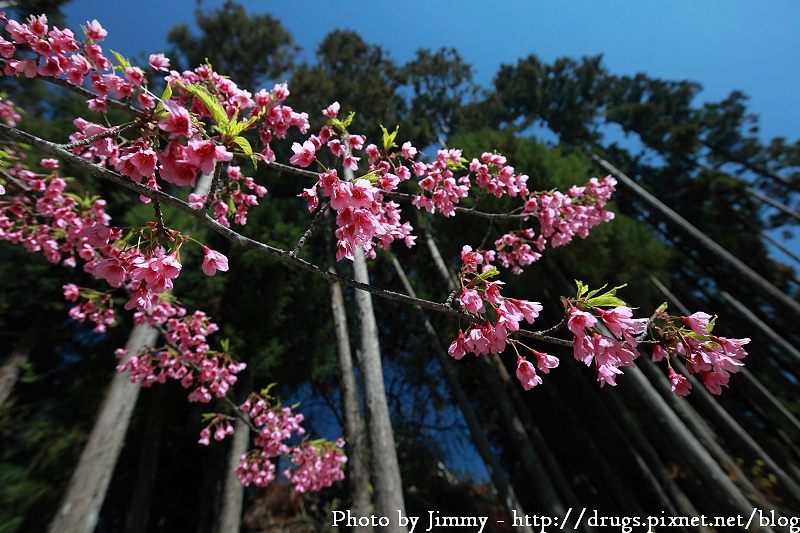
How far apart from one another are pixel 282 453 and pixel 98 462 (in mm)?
1814

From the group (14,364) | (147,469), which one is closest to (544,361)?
(147,469)

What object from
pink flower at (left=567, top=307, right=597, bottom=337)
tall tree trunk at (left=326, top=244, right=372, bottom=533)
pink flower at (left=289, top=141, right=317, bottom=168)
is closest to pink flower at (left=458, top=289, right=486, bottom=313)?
pink flower at (left=567, top=307, right=597, bottom=337)

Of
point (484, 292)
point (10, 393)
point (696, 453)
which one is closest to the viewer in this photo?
point (484, 292)

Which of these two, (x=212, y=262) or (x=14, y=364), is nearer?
(x=212, y=262)

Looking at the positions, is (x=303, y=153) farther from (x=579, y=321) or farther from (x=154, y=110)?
(x=579, y=321)

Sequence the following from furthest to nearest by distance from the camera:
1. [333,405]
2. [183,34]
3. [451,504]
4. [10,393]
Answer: [183,34], [333,405], [451,504], [10,393]

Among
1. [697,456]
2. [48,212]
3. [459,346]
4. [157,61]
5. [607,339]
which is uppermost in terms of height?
[157,61]

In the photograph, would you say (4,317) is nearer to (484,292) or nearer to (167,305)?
(167,305)

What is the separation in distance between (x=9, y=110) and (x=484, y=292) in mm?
4423

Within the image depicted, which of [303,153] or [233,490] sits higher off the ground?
[303,153]

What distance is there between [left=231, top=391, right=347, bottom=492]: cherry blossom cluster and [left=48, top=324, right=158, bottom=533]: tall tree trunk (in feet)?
4.20

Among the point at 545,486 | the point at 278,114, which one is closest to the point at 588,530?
the point at 545,486

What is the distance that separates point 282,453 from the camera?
374cm

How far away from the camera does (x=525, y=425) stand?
6617mm
